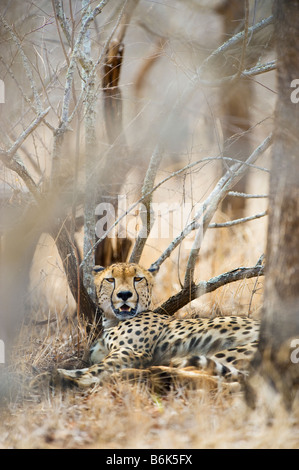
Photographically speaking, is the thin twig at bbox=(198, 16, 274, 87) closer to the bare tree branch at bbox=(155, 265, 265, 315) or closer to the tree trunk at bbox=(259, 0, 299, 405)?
the tree trunk at bbox=(259, 0, 299, 405)

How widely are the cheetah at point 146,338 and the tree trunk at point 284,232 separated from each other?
9.4 inches

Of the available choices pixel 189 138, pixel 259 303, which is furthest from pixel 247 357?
pixel 189 138

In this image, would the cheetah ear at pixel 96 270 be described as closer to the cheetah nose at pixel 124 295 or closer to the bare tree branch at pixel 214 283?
the cheetah nose at pixel 124 295

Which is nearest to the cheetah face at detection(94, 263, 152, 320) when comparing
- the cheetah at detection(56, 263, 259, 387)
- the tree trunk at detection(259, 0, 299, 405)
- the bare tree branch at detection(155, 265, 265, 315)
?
the cheetah at detection(56, 263, 259, 387)

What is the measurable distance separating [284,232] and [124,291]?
105 cm

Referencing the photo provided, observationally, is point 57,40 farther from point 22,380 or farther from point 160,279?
point 22,380

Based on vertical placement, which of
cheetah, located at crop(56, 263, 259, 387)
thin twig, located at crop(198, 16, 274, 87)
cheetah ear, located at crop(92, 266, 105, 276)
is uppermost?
thin twig, located at crop(198, 16, 274, 87)

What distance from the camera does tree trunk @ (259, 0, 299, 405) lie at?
194cm

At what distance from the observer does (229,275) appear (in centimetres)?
316

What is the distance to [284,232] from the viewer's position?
1946mm

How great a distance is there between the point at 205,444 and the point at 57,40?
2.70m

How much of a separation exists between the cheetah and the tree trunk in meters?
0.24

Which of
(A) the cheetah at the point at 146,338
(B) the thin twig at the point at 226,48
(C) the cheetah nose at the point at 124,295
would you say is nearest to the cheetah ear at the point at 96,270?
(A) the cheetah at the point at 146,338

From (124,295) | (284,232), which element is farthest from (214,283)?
(284,232)
